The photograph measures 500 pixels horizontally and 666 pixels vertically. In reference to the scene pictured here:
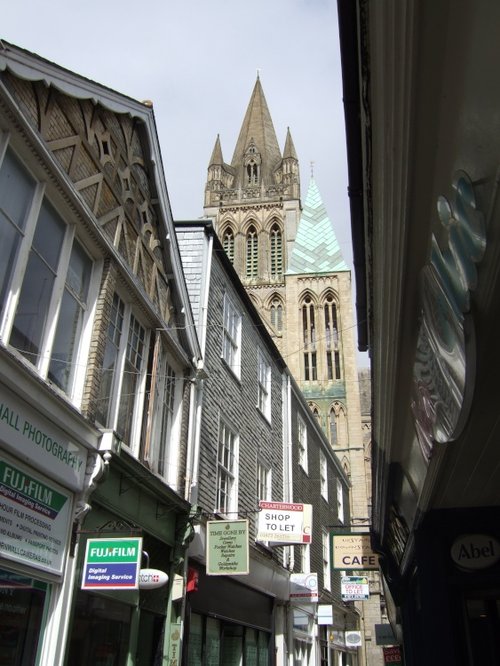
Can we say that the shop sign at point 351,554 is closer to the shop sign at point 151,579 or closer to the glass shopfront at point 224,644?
the glass shopfront at point 224,644

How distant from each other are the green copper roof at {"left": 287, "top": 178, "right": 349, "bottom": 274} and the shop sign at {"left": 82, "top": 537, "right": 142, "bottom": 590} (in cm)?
5981

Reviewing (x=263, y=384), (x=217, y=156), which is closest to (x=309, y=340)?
(x=217, y=156)

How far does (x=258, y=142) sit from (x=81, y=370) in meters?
86.2

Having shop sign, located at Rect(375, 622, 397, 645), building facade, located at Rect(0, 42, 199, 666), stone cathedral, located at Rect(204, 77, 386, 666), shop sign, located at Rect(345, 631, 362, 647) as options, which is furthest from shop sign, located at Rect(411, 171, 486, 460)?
stone cathedral, located at Rect(204, 77, 386, 666)

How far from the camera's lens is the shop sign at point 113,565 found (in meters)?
7.21

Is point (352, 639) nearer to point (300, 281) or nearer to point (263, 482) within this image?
point (263, 482)

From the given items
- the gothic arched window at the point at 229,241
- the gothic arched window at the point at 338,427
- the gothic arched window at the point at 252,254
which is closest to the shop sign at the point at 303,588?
the gothic arched window at the point at 338,427

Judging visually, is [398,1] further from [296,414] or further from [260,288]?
[260,288]

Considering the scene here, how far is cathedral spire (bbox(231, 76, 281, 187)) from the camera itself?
85375 mm

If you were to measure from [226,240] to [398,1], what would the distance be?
7508 centimetres

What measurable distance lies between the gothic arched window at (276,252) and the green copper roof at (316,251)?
5713 millimetres

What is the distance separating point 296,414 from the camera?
22469mm

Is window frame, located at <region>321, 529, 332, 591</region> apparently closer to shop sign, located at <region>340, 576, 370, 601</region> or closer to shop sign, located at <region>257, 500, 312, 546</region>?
shop sign, located at <region>340, 576, 370, 601</region>

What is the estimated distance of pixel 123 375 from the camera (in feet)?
31.0
